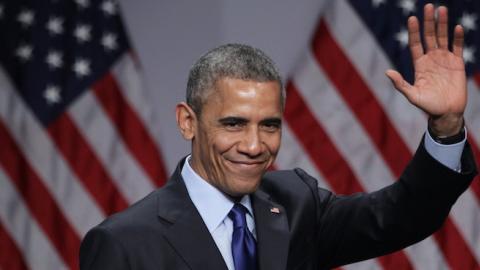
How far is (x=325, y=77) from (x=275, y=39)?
0.25 m

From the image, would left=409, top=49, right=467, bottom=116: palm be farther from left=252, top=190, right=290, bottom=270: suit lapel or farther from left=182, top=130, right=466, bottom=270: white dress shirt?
left=252, top=190, right=290, bottom=270: suit lapel

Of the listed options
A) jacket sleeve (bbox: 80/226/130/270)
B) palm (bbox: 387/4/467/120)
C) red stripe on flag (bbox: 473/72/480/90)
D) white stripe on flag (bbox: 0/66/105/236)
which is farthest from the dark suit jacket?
white stripe on flag (bbox: 0/66/105/236)

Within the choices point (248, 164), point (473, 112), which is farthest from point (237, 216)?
point (473, 112)

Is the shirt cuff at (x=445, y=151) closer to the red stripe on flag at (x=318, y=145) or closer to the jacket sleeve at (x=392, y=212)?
the jacket sleeve at (x=392, y=212)

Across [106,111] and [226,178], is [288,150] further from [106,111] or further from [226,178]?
[226,178]

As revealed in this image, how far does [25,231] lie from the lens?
374 cm

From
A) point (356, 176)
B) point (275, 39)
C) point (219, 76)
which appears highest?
point (219, 76)

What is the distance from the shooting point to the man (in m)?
1.70

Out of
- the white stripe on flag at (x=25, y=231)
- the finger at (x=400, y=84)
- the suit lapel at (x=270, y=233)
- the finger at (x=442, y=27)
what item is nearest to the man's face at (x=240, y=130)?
the suit lapel at (x=270, y=233)

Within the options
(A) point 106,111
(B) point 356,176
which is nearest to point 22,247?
(A) point 106,111

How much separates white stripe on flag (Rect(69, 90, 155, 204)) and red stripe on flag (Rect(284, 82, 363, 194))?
0.63 m

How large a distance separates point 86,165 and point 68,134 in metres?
0.14

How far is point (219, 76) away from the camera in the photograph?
1729mm

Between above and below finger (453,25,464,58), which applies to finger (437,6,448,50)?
above
